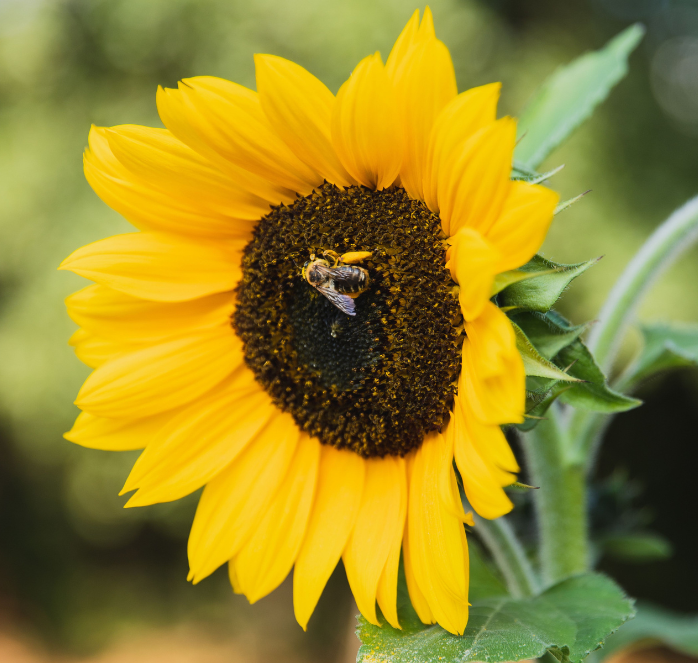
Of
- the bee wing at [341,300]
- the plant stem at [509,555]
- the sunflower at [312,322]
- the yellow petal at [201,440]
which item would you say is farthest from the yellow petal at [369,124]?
the plant stem at [509,555]

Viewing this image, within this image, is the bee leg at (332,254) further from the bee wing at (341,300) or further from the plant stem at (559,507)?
the plant stem at (559,507)

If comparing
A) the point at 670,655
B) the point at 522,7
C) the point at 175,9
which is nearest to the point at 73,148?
the point at 175,9

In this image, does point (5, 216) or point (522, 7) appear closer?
point (5, 216)

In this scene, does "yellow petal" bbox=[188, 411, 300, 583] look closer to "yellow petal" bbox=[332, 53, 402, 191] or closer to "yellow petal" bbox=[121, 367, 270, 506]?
"yellow petal" bbox=[121, 367, 270, 506]

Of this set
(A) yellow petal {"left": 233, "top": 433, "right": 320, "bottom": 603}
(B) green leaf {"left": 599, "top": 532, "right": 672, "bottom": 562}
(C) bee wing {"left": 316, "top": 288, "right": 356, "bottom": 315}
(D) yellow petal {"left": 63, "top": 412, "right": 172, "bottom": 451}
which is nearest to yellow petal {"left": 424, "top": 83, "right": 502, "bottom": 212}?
(C) bee wing {"left": 316, "top": 288, "right": 356, "bottom": 315}

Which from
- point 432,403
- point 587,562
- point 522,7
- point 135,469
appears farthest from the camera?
point 522,7

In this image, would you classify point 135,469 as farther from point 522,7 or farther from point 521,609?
point 522,7
